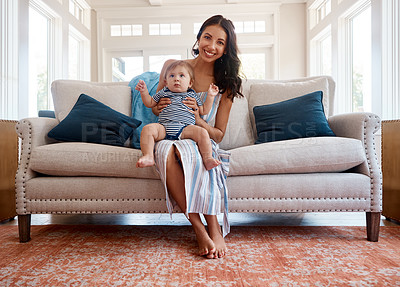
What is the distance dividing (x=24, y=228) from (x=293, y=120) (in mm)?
1744

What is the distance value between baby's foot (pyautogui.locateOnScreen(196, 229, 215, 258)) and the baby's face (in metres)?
0.84

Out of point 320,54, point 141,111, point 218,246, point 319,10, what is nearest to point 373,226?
point 218,246

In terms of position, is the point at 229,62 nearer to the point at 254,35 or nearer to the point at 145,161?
the point at 145,161

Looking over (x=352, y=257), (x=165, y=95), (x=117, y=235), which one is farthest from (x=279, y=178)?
(x=117, y=235)

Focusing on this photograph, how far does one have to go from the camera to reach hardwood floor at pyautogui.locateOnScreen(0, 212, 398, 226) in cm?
215

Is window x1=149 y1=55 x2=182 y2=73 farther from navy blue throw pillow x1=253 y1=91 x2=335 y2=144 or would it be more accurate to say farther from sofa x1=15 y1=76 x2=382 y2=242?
sofa x1=15 y1=76 x2=382 y2=242

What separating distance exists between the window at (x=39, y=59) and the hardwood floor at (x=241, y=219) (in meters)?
2.82

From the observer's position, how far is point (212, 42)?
1.93 metres

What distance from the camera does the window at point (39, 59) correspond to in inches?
184

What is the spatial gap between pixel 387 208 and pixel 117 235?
1.84m

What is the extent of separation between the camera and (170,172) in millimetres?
A: 1605

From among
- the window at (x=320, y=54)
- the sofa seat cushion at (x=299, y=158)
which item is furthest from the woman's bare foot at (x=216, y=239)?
the window at (x=320, y=54)

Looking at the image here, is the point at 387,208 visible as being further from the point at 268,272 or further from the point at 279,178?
the point at 268,272

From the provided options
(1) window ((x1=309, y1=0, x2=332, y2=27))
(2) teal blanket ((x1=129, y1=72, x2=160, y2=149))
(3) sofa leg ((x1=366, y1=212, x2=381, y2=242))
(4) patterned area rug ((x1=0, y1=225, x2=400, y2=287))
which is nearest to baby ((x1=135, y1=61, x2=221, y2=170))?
(2) teal blanket ((x1=129, y1=72, x2=160, y2=149))
